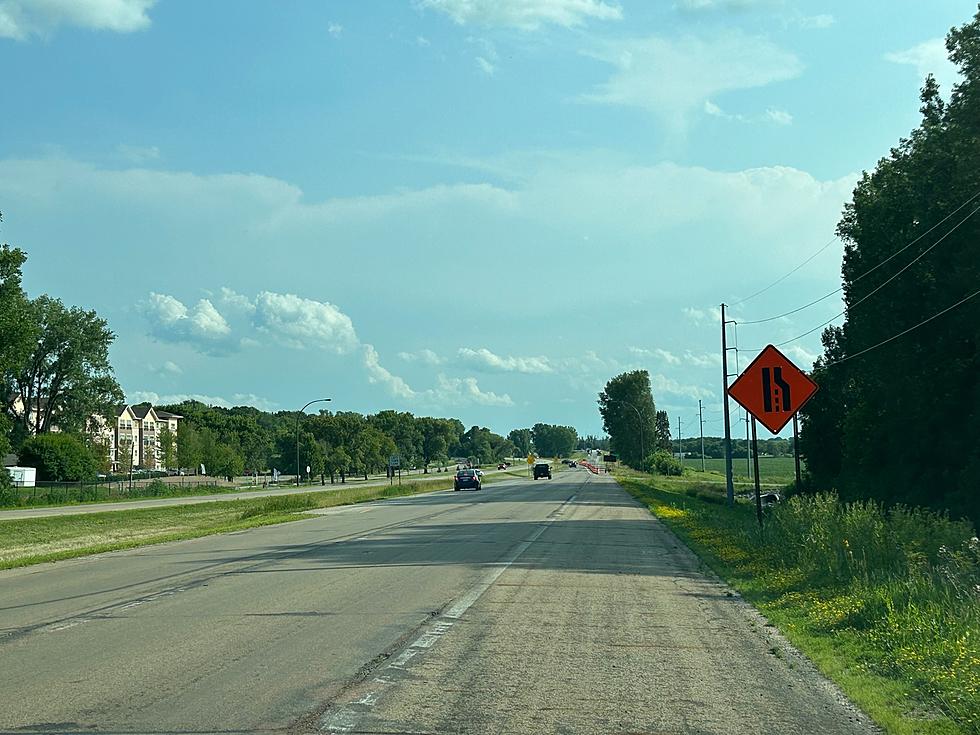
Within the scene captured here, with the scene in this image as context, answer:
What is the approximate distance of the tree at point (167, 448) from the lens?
11862cm

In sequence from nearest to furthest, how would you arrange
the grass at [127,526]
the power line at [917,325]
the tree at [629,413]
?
the grass at [127,526]
the power line at [917,325]
the tree at [629,413]

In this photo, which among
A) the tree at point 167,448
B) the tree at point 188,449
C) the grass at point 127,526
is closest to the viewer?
the grass at point 127,526

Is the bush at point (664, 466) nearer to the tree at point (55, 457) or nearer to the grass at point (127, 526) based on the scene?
the tree at point (55, 457)

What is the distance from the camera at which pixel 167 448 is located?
119312 mm

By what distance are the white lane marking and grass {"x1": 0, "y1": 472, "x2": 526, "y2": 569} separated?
460 inches

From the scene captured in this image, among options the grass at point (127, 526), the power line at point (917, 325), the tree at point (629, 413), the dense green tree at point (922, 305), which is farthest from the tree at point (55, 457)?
the tree at point (629, 413)

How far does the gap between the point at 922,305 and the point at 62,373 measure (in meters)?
84.6

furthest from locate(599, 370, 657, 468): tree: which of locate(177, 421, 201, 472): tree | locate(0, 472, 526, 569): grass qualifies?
locate(0, 472, 526, 569): grass

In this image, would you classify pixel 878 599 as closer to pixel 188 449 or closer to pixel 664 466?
pixel 188 449

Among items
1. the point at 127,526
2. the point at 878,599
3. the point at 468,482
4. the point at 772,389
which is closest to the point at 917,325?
the point at 772,389

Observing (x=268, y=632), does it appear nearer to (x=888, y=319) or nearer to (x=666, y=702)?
(x=666, y=702)

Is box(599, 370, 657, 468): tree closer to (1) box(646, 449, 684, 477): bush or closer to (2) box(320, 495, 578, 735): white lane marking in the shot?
(1) box(646, 449, 684, 477): bush

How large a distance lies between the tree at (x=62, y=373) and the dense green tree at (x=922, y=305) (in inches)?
3017

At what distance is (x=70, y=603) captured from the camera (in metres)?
13.4
